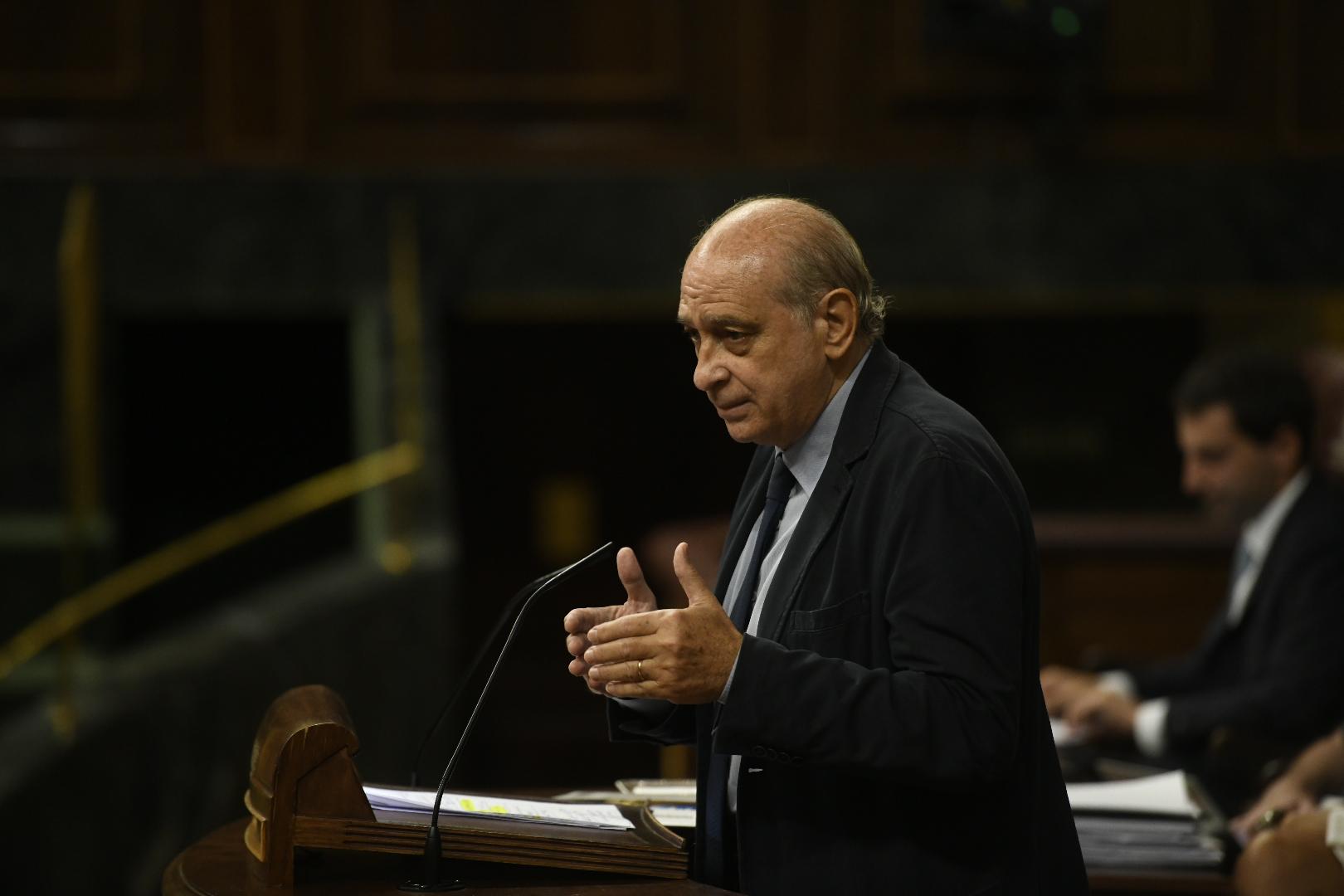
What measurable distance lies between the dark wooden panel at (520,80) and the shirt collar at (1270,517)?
2782mm

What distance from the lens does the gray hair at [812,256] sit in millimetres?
1652

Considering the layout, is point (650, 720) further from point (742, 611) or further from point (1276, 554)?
point (1276, 554)

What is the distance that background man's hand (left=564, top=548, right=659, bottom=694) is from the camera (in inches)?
62.8

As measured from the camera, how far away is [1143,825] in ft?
7.55

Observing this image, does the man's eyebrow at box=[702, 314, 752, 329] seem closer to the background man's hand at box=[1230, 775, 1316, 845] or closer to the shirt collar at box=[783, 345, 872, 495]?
the shirt collar at box=[783, 345, 872, 495]

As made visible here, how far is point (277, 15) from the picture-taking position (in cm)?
551

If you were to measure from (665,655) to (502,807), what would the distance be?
0.40 metres

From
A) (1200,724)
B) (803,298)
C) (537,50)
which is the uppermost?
(537,50)

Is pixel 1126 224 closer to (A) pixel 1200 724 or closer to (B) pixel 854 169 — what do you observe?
(B) pixel 854 169

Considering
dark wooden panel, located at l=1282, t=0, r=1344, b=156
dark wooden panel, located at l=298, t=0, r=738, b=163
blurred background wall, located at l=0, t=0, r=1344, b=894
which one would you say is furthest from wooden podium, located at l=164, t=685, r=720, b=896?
dark wooden panel, located at l=1282, t=0, r=1344, b=156

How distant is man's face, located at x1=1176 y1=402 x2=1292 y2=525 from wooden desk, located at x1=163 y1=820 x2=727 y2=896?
2.03 meters

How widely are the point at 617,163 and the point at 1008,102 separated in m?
1.33

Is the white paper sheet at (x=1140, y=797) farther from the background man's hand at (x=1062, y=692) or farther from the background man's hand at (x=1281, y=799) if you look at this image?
the background man's hand at (x=1062, y=692)

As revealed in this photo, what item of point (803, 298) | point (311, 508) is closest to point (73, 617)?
point (311, 508)
